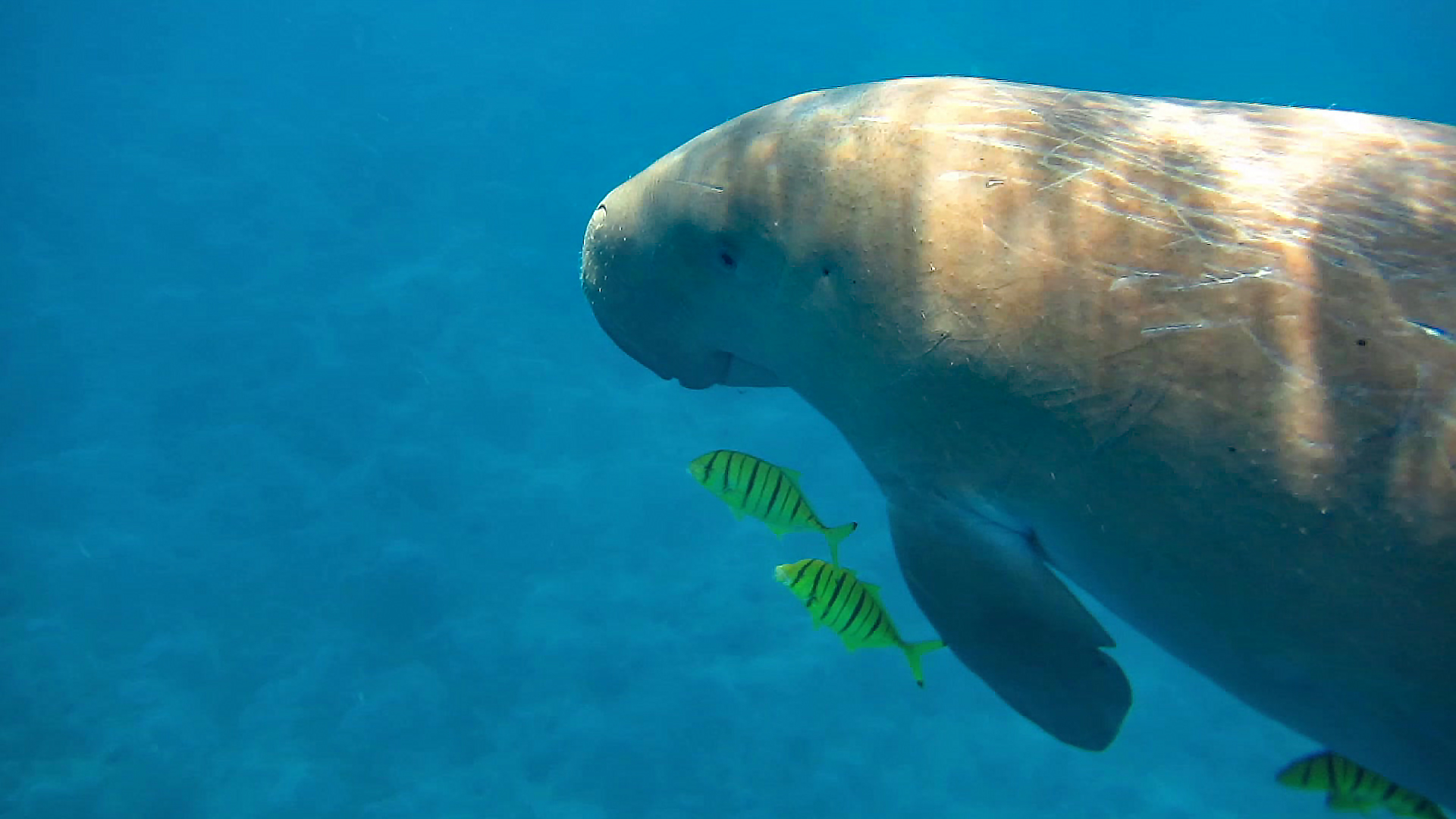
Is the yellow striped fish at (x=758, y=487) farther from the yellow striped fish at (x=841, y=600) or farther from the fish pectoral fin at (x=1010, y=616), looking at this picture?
the fish pectoral fin at (x=1010, y=616)

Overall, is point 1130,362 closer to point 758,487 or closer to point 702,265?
point 702,265

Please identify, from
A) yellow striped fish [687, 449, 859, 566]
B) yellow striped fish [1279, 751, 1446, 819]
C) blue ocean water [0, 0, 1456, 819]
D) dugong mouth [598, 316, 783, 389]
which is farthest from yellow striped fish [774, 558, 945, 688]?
blue ocean water [0, 0, 1456, 819]

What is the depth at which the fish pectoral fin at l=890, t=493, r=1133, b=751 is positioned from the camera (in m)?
2.51

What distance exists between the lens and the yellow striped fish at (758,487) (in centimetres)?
486

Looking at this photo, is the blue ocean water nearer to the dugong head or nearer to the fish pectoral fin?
the fish pectoral fin

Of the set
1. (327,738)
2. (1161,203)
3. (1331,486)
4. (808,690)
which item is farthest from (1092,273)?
(327,738)

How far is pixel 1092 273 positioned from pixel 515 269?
17987mm

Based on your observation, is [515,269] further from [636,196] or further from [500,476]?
[636,196]

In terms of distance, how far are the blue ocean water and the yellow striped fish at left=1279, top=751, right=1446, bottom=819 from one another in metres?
5.18

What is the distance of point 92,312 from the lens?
63.6 feet

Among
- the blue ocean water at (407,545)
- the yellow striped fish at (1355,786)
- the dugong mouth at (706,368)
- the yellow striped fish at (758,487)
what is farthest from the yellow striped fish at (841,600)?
the blue ocean water at (407,545)

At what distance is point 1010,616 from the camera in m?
2.56

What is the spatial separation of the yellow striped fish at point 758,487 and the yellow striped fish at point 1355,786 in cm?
232

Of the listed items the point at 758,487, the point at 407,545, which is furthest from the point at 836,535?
the point at 407,545
